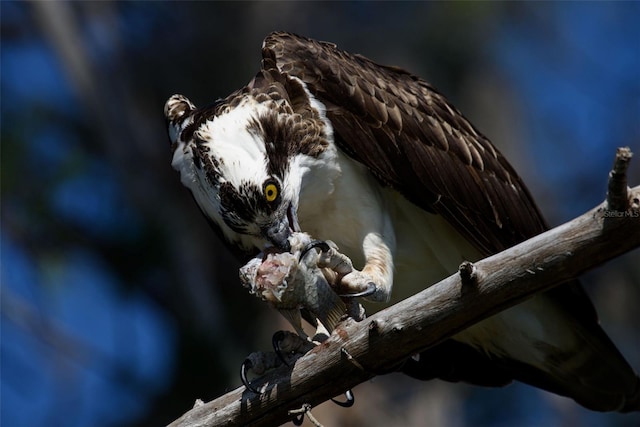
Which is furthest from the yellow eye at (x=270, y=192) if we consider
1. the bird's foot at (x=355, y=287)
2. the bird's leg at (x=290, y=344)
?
the bird's leg at (x=290, y=344)

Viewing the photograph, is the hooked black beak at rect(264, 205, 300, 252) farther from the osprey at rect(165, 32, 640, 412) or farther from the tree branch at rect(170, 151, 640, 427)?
the tree branch at rect(170, 151, 640, 427)

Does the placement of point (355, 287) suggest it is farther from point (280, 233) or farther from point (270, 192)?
point (270, 192)

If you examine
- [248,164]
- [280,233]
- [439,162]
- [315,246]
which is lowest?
[315,246]

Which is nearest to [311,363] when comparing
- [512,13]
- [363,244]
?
[363,244]

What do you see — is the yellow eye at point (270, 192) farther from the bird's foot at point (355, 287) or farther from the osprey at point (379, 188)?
the bird's foot at point (355, 287)

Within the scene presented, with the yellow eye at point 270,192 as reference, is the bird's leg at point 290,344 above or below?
below

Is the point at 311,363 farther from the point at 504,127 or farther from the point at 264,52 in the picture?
the point at 504,127

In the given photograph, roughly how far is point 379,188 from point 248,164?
32.7 inches

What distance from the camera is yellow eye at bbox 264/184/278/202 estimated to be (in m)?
4.63

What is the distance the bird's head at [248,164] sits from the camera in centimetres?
466

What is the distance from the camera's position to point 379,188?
5.25m

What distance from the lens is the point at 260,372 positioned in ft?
15.5

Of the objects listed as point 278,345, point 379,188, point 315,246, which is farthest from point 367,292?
point 379,188

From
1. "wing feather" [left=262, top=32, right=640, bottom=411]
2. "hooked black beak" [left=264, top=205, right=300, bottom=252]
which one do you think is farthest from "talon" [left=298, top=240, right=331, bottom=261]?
"wing feather" [left=262, top=32, right=640, bottom=411]
